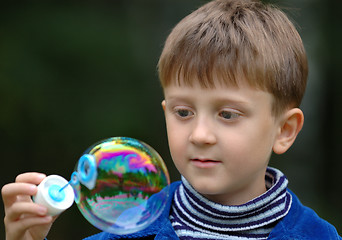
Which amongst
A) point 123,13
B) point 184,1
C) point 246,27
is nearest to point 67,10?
point 123,13

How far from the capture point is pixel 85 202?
73.5 inches

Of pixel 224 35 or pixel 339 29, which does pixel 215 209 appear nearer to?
pixel 224 35

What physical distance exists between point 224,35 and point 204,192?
22.3 inches

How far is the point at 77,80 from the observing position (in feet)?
17.0

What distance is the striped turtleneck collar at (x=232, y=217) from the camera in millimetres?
2025

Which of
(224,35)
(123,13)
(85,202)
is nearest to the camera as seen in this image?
(85,202)

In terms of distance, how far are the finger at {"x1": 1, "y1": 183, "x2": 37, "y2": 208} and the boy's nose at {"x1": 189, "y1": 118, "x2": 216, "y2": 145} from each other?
1.78ft

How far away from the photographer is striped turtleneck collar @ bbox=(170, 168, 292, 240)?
203cm

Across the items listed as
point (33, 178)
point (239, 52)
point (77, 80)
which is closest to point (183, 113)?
point (239, 52)

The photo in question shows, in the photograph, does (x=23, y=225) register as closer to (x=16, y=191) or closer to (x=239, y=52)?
(x=16, y=191)

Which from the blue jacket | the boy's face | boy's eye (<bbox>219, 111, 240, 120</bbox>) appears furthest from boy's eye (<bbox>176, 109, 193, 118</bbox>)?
the blue jacket

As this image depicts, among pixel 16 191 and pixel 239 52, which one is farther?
pixel 239 52

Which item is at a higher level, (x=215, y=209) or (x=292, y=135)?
(x=292, y=135)

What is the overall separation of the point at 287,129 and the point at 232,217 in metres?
0.41
